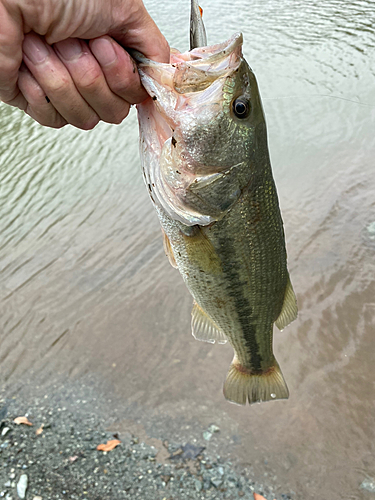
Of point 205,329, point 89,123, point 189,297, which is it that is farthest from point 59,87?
point 189,297

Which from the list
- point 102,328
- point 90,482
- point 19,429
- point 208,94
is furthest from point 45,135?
point 208,94

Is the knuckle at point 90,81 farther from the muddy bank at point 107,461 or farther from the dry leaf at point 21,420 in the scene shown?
the dry leaf at point 21,420

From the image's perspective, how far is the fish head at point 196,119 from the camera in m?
1.71

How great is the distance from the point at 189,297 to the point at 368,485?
2582 millimetres

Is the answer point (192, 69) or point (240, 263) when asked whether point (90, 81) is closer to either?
point (192, 69)

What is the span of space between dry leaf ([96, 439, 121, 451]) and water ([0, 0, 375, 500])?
0.28 m

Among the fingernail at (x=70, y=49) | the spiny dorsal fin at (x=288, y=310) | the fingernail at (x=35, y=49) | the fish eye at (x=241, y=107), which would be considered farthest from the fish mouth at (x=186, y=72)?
the spiny dorsal fin at (x=288, y=310)

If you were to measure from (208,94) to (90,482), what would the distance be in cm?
303

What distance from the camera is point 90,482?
10.7 ft

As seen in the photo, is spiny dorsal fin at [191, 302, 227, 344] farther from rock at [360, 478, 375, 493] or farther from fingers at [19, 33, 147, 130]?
rock at [360, 478, 375, 493]

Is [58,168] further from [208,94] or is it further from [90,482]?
[208,94]

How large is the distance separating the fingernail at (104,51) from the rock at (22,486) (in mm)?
3165

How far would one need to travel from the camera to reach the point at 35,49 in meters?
1.49

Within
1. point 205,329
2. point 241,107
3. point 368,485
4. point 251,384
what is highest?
point 241,107
